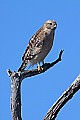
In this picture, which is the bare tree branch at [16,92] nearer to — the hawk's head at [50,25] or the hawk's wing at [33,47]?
the hawk's wing at [33,47]

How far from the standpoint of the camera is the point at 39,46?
9.09 meters

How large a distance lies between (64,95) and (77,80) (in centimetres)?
23

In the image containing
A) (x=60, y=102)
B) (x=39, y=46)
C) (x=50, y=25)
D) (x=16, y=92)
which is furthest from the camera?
(x=50, y=25)

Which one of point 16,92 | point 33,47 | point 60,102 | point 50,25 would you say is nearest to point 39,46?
point 33,47

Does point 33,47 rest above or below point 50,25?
below

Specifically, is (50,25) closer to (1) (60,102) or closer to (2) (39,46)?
(2) (39,46)

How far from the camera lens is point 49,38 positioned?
911 cm

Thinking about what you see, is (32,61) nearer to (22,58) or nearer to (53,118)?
(22,58)

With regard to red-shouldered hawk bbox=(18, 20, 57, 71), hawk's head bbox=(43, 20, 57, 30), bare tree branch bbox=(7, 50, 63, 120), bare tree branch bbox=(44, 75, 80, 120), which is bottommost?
bare tree branch bbox=(44, 75, 80, 120)

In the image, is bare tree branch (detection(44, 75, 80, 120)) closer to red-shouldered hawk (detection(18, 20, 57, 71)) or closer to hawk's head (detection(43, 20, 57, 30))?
red-shouldered hawk (detection(18, 20, 57, 71))

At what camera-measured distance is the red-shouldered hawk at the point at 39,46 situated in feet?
29.4

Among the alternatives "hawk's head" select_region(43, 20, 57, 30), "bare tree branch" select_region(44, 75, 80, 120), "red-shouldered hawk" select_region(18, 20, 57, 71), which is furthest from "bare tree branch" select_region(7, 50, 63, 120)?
"hawk's head" select_region(43, 20, 57, 30)

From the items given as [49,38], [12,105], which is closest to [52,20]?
[49,38]

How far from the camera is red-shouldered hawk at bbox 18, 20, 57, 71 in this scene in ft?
29.4
